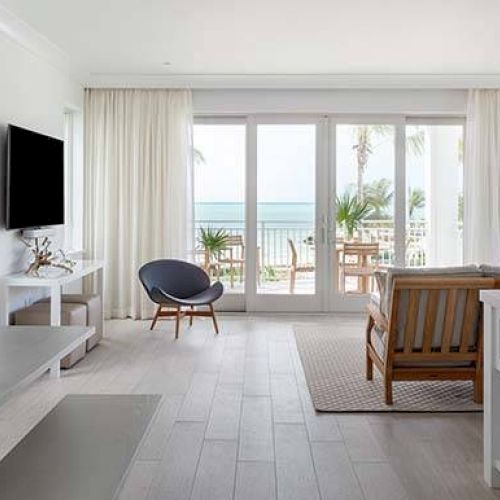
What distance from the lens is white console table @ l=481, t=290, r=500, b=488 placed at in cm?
248

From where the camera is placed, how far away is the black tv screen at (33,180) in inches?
170

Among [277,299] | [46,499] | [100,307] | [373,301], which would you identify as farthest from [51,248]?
[46,499]

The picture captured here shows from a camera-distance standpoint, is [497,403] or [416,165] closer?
[497,403]

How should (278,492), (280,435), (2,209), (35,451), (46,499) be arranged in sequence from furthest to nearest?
(2,209) → (280,435) → (278,492) → (35,451) → (46,499)

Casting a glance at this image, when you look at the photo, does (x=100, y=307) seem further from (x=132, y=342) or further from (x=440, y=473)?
(x=440, y=473)

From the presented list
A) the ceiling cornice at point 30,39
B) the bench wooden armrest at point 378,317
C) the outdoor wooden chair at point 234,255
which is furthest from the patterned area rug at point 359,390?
the ceiling cornice at point 30,39

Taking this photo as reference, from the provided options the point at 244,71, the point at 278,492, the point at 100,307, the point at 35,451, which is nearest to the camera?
the point at 35,451

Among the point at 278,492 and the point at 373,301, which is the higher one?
the point at 373,301

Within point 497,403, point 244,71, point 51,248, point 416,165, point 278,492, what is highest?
point 244,71

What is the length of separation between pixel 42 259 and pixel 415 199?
422 cm

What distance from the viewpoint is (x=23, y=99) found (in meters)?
4.71

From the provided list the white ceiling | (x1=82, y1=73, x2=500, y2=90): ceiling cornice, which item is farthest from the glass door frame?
the white ceiling

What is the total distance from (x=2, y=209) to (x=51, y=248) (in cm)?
114

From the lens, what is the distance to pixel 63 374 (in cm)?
414
